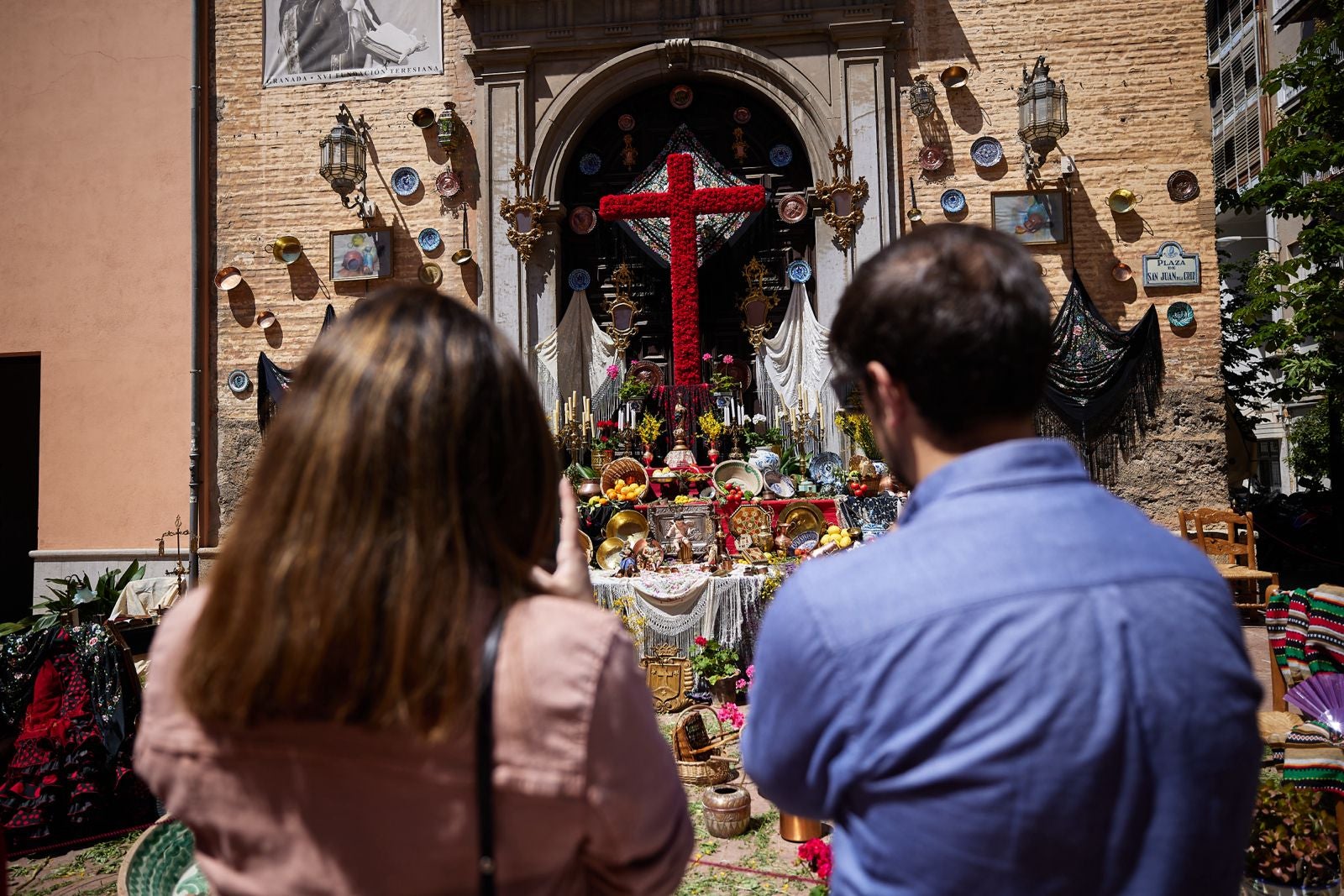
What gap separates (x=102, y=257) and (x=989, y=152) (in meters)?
10.4

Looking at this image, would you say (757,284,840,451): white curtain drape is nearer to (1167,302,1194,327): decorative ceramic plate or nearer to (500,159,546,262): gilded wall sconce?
(500,159,546,262): gilded wall sconce

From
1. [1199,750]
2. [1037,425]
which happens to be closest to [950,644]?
[1199,750]

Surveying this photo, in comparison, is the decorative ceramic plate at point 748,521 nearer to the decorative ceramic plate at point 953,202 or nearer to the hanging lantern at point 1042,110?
the decorative ceramic plate at point 953,202

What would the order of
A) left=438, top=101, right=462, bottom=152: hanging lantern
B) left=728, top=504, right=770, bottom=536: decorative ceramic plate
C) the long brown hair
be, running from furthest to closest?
1. left=438, top=101, right=462, bottom=152: hanging lantern
2. left=728, top=504, right=770, bottom=536: decorative ceramic plate
3. the long brown hair

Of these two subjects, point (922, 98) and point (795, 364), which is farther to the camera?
point (795, 364)

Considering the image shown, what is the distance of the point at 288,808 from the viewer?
0.93 metres

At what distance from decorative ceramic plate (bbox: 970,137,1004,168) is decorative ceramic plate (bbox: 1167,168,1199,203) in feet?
5.71

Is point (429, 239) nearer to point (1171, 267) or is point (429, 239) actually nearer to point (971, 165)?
point (971, 165)

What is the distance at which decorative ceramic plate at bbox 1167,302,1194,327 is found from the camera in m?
8.42

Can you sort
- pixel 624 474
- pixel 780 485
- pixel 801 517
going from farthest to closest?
pixel 624 474 < pixel 780 485 < pixel 801 517

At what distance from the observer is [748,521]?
6422 mm

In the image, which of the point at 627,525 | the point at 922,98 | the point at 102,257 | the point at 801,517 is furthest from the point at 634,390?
the point at 102,257

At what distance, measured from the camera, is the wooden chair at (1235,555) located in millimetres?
7574

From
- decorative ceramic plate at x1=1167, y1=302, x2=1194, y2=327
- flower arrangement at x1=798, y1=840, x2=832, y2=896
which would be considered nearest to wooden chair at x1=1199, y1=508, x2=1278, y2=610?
decorative ceramic plate at x1=1167, y1=302, x2=1194, y2=327
